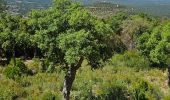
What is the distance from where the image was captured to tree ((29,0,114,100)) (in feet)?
79.8

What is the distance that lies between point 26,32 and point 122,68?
1160 centimetres

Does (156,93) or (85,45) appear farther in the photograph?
(156,93)

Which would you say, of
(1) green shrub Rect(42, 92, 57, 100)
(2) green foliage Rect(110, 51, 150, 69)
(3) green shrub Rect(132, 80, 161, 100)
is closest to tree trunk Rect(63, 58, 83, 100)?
(1) green shrub Rect(42, 92, 57, 100)

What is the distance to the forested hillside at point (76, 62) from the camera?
2525 cm

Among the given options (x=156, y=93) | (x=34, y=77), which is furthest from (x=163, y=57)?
(x=34, y=77)

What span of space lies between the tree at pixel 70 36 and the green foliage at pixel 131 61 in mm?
14680

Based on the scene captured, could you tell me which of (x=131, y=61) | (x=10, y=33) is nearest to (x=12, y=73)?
(x=10, y=33)

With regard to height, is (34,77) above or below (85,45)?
below

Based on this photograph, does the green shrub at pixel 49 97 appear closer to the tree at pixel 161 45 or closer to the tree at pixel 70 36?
the tree at pixel 70 36

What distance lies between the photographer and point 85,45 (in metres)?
24.4

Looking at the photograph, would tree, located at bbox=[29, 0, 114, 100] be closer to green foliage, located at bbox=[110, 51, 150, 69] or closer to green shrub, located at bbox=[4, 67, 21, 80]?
green shrub, located at bbox=[4, 67, 21, 80]

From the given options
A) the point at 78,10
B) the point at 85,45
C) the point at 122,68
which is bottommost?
the point at 122,68

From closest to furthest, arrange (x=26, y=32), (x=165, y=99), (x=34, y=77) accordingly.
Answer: (x=165, y=99) → (x=34, y=77) → (x=26, y=32)

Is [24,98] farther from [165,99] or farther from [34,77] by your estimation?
[165,99]
